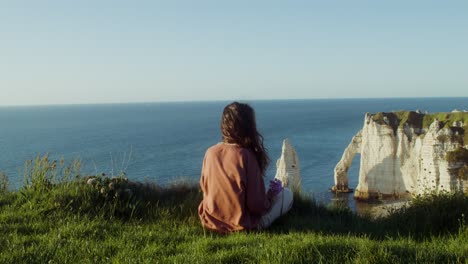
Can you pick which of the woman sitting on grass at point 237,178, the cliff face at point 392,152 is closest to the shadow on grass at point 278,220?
the woman sitting on grass at point 237,178

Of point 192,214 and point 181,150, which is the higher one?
point 192,214

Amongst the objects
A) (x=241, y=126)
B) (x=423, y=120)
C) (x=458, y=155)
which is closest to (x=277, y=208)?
(x=241, y=126)

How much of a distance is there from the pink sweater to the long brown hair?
11cm

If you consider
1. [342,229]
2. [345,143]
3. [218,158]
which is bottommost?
[345,143]

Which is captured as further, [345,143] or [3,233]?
[345,143]

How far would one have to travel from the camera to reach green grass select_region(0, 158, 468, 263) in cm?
424

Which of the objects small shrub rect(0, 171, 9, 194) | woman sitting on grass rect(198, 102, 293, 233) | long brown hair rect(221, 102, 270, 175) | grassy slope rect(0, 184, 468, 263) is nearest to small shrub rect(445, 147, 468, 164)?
grassy slope rect(0, 184, 468, 263)

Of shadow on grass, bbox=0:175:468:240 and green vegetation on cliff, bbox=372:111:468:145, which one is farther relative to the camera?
green vegetation on cliff, bbox=372:111:468:145

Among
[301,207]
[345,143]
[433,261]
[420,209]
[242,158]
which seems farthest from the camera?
[345,143]

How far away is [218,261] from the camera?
4152 millimetres

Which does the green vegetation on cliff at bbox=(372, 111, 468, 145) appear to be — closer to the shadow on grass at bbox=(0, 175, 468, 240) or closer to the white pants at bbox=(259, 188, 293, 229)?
the shadow on grass at bbox=(0, 175, 468, 240)

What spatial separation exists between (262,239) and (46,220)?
2922 mm

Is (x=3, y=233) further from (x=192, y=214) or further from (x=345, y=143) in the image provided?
(x=345, y=143)

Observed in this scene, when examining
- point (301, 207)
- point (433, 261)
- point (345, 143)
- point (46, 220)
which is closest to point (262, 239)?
point (433, 261)
